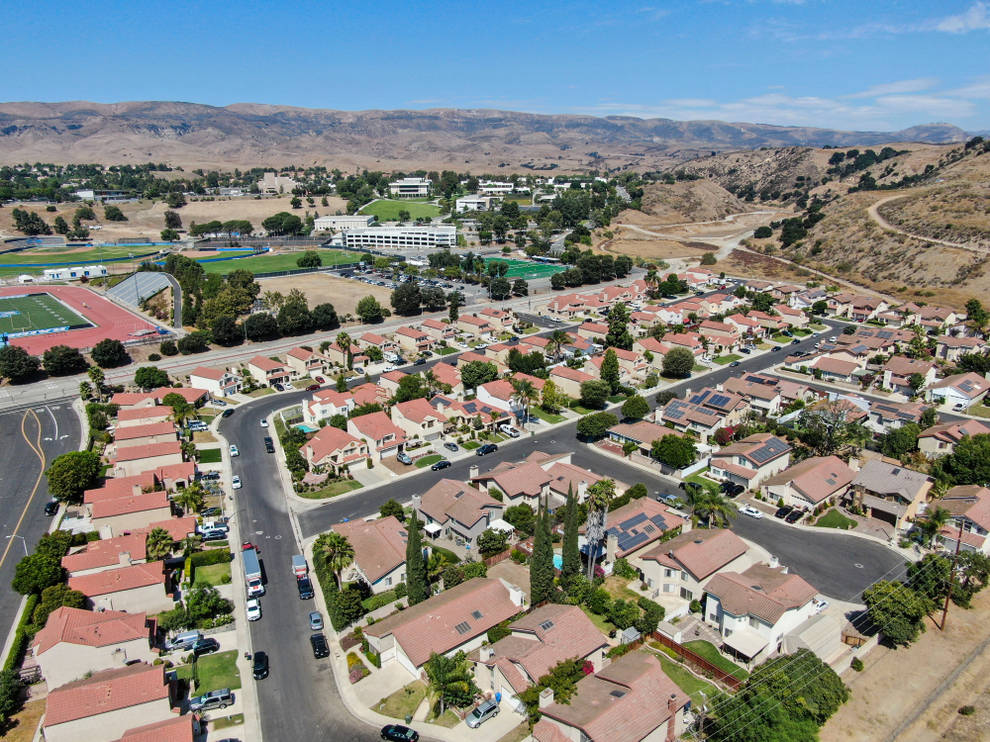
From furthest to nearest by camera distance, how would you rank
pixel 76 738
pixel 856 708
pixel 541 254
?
pixel 541 254
pixel 856 708
pixel 76 738

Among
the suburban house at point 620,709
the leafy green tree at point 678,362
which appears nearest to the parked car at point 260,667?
the suburban house at point 620,709

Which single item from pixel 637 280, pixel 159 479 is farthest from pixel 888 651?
pixel 637 280

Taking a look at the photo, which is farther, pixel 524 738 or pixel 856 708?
pixel 856 708

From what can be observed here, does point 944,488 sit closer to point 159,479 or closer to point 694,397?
point 694,397

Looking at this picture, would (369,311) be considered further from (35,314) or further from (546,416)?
(35,314)

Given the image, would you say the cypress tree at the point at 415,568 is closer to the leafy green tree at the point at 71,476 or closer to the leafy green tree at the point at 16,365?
the leafy green tree at the point at 71,476

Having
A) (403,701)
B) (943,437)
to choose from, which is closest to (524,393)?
(403,701)
